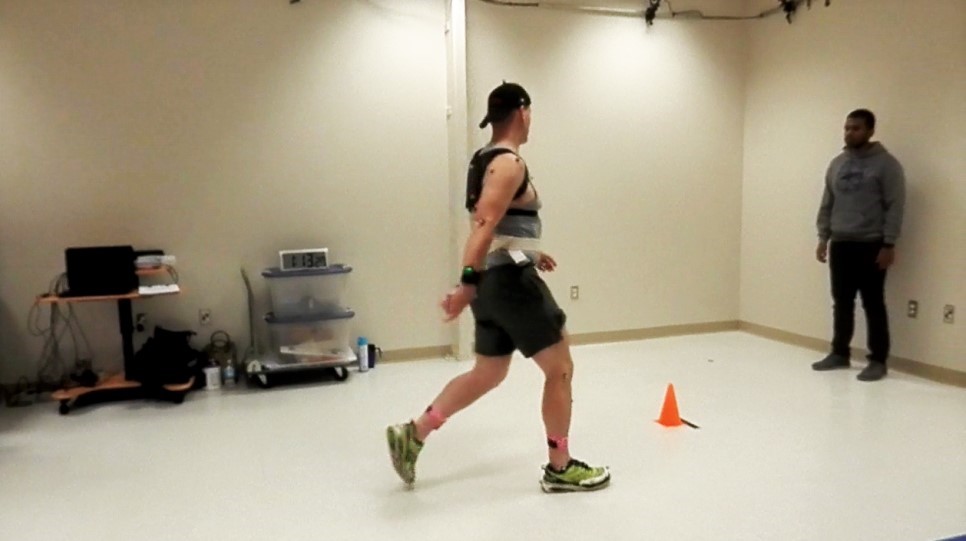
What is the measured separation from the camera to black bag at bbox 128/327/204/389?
161 inches

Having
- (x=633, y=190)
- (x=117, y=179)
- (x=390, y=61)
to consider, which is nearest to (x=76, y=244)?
(x=117, y=179)

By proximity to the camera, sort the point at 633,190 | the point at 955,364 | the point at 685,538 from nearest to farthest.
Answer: the point at 685,538 < the point at 955,364 < the point at 633,190

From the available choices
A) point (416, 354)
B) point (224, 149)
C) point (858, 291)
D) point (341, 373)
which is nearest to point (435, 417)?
point (341, 373)

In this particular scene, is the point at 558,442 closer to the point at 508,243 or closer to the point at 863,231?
the point at 508,243

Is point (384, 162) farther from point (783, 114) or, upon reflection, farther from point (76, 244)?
point (783, 114)

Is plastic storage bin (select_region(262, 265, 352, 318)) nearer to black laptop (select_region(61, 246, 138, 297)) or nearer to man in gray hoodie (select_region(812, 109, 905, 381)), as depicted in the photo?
black laptop (select_region(61, 246, 138, 297))

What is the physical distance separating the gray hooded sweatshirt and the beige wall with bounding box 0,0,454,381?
2.52 meters

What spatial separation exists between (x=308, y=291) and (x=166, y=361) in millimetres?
920

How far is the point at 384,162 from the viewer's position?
491 cm

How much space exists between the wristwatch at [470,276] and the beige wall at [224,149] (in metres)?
2.54

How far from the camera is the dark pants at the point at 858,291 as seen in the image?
440cm

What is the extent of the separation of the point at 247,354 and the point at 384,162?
1.54 meters

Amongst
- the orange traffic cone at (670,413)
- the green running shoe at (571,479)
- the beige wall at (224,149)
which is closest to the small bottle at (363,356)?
the beige wall at (224,149)

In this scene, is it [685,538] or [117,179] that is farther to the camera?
[117,179]
